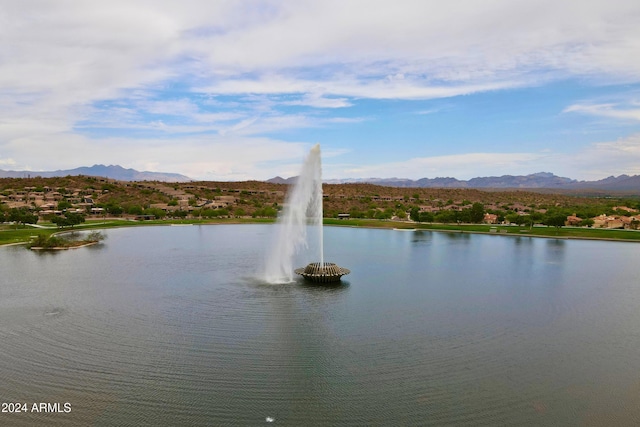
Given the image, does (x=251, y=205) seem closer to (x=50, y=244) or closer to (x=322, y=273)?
(x=50, y=244)

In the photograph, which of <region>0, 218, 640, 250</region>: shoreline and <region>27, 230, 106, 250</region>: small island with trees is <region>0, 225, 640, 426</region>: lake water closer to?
<region>27, 230, 106, 250</region>: small island with trees

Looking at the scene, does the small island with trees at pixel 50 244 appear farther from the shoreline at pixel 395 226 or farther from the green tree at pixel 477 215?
the green tree at pixel 477 215

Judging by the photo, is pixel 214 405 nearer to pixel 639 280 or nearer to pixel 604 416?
pixel 604 416

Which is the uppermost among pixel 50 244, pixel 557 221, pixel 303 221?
pixel 303 221

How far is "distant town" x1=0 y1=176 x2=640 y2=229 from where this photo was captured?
91812mm

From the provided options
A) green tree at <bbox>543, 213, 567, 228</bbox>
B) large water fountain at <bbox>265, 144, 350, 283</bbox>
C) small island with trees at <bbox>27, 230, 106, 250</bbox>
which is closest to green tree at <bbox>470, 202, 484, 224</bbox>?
green tree at <bbox>543, 213, 567, 228</bbox>

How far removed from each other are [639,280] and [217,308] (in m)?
36.5

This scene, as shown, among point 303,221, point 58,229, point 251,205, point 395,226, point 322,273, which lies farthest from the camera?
point 251,205

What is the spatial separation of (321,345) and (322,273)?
48.7ft

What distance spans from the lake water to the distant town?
46520mm

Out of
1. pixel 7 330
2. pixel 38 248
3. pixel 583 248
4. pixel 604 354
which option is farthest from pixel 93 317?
pixel 583 248

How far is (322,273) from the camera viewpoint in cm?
3912

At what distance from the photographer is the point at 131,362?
21.9 m

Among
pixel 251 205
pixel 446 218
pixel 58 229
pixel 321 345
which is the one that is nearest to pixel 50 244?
pixel 58 229
